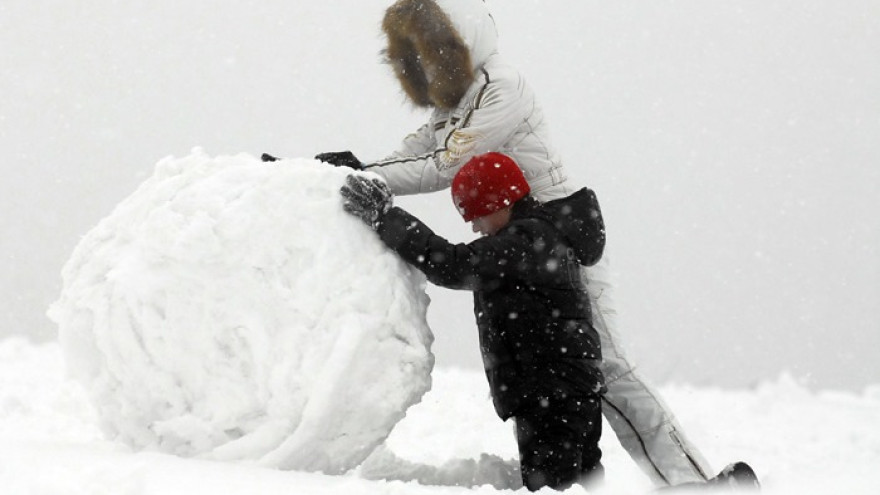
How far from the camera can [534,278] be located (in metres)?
3.28

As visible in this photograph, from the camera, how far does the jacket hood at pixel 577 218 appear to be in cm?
339

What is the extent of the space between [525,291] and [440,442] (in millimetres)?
2719

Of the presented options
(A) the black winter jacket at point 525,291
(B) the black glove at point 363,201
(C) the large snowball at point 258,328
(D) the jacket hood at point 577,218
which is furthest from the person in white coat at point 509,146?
(C) the large snowball at point 258,328

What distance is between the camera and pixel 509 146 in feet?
12.3

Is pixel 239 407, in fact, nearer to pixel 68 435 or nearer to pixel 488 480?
pixel 488 480

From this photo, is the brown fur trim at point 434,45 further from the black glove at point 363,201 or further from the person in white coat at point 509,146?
the black glove at point 363,201

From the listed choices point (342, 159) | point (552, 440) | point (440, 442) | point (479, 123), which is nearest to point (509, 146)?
point (479, 123)

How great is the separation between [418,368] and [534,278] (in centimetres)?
52

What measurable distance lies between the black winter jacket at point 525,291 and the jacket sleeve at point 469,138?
37 centimetres

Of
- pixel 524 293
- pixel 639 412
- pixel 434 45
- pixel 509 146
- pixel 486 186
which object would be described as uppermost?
pixel 434 45

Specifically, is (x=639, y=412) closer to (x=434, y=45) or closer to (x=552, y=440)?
(x=552, y=440)

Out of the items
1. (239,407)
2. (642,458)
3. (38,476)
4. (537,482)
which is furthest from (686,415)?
(38,476)

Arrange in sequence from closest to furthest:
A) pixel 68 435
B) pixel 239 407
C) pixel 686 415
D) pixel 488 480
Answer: pixel 239 407, pixel 488 480, pixel 68 435, pixel 686 415

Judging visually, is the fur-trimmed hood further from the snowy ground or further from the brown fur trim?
the snowy ground
